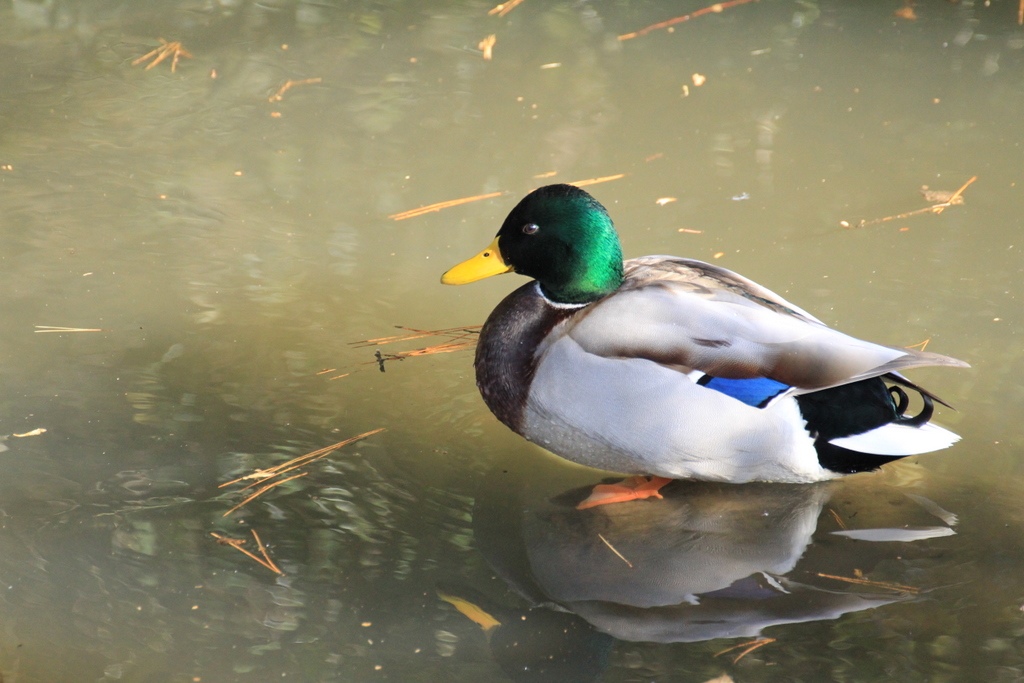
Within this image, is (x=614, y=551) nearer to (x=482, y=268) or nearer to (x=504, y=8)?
(x=482, y=268)

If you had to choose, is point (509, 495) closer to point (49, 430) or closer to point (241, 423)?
point (241, 423)

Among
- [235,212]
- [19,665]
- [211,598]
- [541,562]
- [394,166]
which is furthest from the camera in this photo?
[394,166]

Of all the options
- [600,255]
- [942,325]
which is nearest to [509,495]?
[600,255]

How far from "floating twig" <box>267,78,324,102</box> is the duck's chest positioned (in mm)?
2785

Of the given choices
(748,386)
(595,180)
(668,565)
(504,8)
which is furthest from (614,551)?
(504,8)

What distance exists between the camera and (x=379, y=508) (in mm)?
2658

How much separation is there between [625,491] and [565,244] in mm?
758

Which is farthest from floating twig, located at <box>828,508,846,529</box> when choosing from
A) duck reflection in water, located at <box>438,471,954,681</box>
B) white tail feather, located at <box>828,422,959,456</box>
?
white tail feather, located at <box>828,422,959,456</box>

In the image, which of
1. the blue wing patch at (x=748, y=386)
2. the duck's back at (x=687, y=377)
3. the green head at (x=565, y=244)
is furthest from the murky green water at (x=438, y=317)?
the green head at (x=565, y=244)

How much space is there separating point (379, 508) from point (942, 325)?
2172 mm

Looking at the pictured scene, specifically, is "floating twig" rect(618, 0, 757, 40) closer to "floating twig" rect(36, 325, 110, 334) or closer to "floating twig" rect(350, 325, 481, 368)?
"floating twig" rect(350, 325, 481, 368)

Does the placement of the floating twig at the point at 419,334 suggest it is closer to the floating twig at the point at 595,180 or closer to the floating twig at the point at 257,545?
the floating twig at the point at 257,545

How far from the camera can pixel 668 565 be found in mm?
2508

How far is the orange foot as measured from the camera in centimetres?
277
